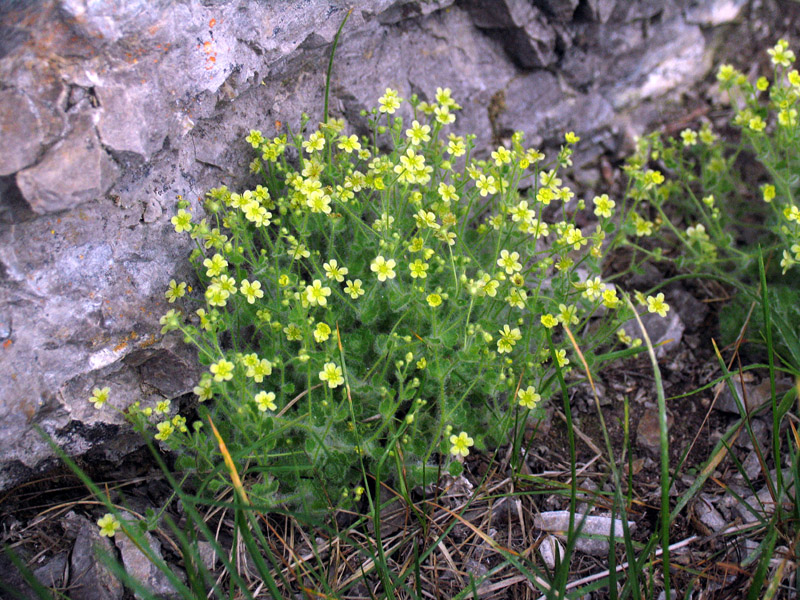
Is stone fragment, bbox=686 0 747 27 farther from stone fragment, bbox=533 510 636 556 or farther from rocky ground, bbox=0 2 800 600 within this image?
stone fragment, bbox=533 510 636 556

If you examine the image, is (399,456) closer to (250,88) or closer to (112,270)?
(112,270)

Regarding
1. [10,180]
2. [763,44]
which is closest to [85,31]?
[10,180]

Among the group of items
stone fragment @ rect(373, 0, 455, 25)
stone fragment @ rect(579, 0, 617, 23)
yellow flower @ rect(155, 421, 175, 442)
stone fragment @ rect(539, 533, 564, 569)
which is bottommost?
stone fragment @ rect(539, 533, 564, 569)

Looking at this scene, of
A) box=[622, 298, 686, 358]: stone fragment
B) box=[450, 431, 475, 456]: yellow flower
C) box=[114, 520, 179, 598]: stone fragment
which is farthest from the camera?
box=[622, 298, 686, 358]: stone fragment

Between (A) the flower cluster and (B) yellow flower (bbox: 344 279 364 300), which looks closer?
(A) the flower cluster

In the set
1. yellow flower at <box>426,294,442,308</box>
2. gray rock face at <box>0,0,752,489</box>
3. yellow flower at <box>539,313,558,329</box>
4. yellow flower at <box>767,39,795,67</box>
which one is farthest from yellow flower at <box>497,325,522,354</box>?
yellow flower at <box>767,39,795,67</box>

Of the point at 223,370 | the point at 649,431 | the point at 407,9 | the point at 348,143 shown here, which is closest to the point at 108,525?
the point at 223,370
